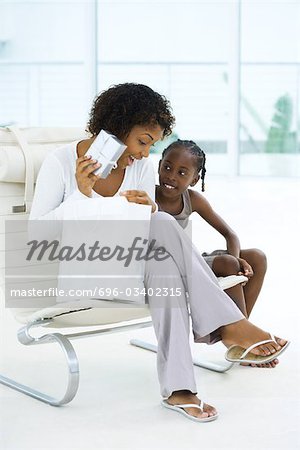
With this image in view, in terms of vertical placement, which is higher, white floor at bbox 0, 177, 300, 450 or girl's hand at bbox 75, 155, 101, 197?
girl's hand at bbox 75, 155, 101, 197

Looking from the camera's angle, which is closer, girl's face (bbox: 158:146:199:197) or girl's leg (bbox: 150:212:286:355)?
girl's leg (bbox: 150:212:286:355)

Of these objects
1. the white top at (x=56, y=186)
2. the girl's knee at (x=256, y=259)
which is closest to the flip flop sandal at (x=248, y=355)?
the girl's knee at (x=256, y=259)

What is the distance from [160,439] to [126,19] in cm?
529

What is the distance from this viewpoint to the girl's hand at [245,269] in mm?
2624

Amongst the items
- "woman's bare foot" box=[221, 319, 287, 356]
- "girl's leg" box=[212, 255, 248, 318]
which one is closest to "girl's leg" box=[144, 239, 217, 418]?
"woman's bare foot" box=[221, 319, 287, 356]

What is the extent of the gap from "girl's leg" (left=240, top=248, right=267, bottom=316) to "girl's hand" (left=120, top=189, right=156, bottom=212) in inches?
20.1

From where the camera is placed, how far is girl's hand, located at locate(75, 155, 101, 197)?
7.56 feet

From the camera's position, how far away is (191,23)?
6.88 meters

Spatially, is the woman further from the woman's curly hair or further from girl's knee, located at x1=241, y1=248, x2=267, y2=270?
girl's knee, located at x1=241, y1=248, x2=267, y2=270

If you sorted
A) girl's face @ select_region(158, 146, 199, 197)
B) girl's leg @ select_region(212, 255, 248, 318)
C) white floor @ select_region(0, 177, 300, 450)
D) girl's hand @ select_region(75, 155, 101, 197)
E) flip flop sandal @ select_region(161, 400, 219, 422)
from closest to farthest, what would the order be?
white floor @ select_region(0, 177, 300, 450), flip flop sandal @ select_region(161, 400, 219, 422), girl's hand @ select_region(75, 155, 101, 197), girl's leg @ select_region(212, 255, 248, 318), girl's face @ select_region(158, 146, 199, 197)

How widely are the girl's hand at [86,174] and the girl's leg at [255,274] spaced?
657 mm

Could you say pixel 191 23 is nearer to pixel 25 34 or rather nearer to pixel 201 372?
pixel 25 34

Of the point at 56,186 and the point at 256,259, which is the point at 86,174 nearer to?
the point at 56,186

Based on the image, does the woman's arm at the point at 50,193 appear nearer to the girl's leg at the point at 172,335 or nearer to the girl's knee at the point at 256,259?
the girl's leg at the point at 172,335
